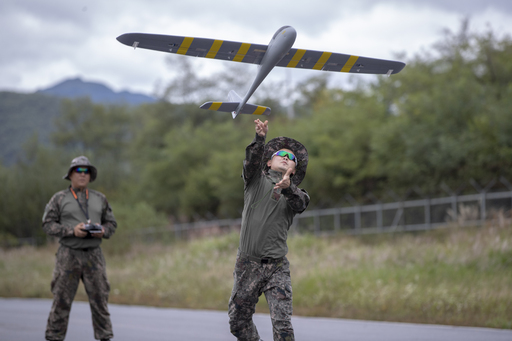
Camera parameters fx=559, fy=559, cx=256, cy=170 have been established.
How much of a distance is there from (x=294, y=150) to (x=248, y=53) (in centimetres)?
105

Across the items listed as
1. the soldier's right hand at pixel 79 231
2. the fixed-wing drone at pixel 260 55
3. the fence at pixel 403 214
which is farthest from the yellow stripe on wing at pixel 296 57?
the fence at pixel 403 214

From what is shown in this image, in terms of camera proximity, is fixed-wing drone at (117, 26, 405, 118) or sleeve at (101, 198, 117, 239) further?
sleeve at (101, 198, 117, 239)

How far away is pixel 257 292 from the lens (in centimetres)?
511

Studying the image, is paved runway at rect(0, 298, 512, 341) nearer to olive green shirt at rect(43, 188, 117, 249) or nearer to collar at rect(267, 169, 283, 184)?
olive green shirt at rect(43, 188, 117, 249)

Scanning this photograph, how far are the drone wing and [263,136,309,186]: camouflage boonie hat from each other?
708 millimetres

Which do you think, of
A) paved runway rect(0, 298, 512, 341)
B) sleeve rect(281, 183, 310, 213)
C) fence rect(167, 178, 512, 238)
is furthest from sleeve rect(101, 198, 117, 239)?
fence rect(167, 178, 512, 238)

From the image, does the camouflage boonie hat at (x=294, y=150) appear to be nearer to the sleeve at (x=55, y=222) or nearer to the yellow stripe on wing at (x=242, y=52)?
the yellow stripe on wing at (x=242, y=52)

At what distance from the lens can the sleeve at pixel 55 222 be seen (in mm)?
7059

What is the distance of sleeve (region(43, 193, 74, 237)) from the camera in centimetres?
706

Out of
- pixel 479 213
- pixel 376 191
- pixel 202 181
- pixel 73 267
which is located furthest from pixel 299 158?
pixel 202 181

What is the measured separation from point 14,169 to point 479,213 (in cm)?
3893

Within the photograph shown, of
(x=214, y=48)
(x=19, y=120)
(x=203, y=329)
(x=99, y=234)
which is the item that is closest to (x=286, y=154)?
(x=214, y=48)

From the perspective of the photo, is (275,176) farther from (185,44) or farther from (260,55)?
(185,44)

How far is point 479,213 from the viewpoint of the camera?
2267 cm
